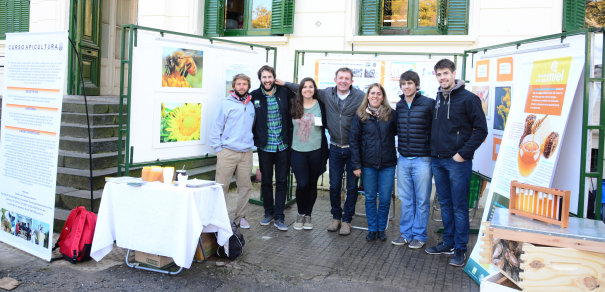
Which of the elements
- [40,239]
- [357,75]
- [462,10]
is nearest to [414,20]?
[462,10]

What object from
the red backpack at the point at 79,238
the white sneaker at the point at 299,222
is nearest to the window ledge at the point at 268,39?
the white sneaker at the point at 299,222

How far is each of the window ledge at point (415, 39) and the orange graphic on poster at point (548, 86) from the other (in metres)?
3.25

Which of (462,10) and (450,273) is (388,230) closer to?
(450,273)

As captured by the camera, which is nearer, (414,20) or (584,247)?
(584,247)

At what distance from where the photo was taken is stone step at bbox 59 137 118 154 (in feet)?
19.0

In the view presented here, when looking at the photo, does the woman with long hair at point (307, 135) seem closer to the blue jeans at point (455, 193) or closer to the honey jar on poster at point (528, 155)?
the blue jeans at point (455, 193)

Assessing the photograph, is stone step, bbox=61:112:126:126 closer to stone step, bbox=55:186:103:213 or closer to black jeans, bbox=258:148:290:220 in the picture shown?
stone step, bbox=55:186:103:213

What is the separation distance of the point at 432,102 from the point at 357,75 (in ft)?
5.68

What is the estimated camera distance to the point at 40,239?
4148 millimetres

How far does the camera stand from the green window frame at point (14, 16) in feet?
30.9

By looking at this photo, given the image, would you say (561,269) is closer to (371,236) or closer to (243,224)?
(371,236)

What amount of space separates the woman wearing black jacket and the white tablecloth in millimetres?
1601

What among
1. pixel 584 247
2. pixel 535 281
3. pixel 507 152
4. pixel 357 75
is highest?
pixel 357 75

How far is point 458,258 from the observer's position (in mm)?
4316
